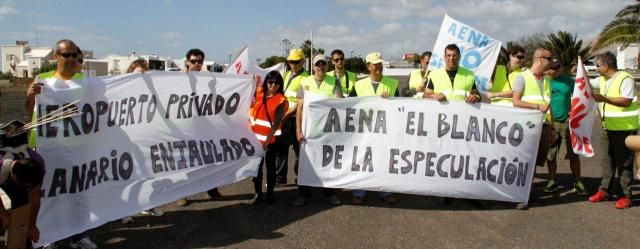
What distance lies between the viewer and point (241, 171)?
5973mm

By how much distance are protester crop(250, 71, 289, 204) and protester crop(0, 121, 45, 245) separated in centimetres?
254

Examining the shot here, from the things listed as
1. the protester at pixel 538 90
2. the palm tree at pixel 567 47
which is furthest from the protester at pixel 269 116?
the palm tree at pixel 567 47

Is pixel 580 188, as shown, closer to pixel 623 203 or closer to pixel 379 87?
pixel 623 203

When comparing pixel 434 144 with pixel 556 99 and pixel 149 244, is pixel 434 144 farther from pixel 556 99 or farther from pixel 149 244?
pixel 149 244

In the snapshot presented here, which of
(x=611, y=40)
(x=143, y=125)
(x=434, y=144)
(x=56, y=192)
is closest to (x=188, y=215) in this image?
(x=143, y=125)

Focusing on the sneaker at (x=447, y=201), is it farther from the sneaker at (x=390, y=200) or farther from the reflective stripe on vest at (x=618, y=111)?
the reflective stripe on vest at (x=618, y=111)

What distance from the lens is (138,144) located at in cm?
504

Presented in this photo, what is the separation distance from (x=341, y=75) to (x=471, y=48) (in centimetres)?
240

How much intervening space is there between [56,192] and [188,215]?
5.37ft

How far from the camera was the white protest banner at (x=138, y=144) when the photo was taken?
435 centimetres

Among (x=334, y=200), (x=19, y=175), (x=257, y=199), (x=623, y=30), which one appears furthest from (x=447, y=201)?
(x=623, y=30)

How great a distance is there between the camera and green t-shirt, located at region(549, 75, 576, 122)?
642cm

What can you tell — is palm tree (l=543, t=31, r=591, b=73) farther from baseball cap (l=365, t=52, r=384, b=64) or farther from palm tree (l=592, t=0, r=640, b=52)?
baseball cap (l=365, t=52, r=384, b=64)

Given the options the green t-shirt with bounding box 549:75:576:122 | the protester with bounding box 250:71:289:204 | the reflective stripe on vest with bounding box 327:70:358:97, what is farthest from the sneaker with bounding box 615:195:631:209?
the protester with bounding box 250:71:289:204
